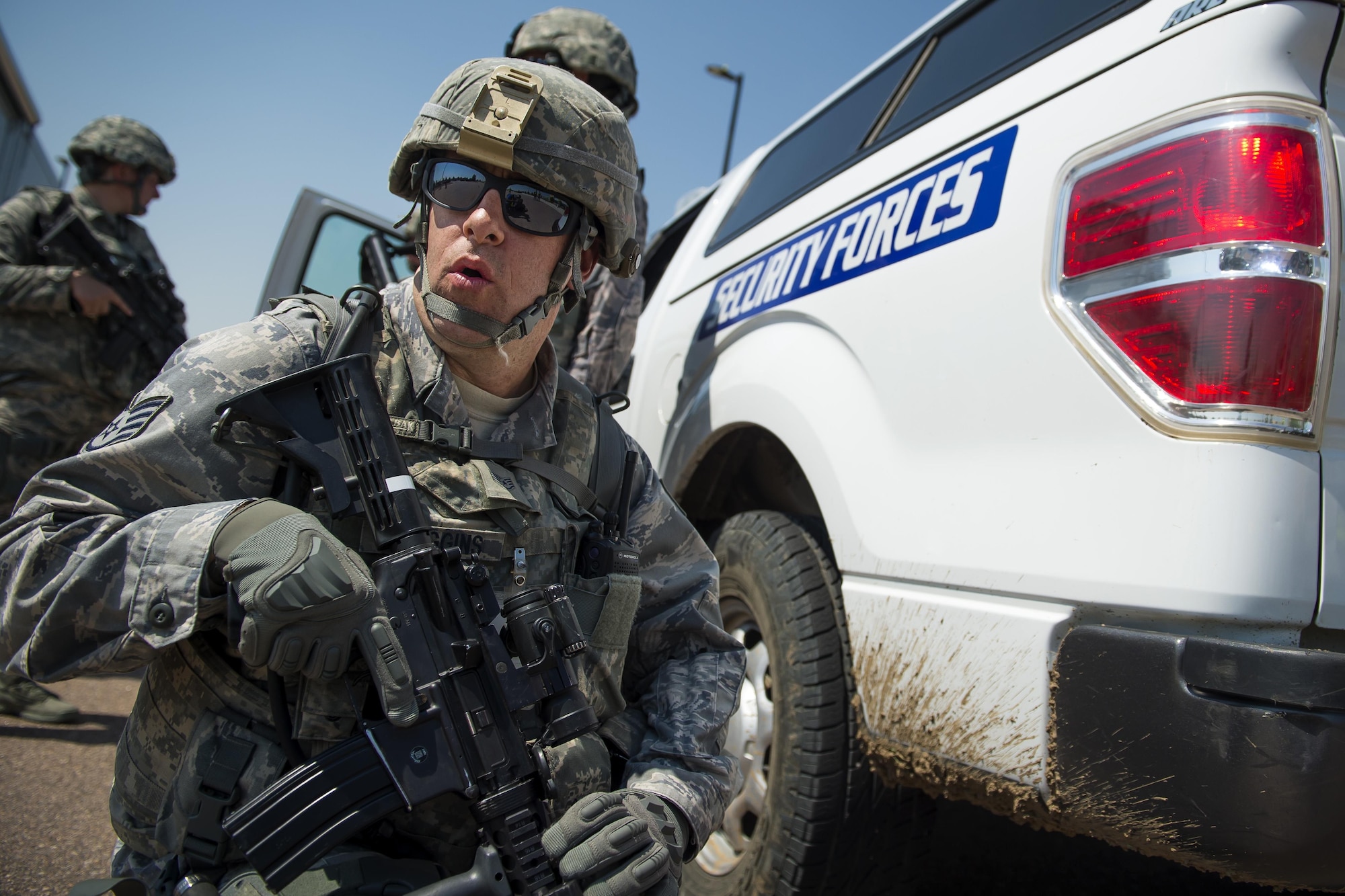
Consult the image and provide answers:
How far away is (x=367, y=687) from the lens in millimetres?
1315

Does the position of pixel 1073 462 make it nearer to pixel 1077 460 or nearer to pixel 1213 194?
pixel 1077 460

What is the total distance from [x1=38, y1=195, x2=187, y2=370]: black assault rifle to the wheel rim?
3.26m

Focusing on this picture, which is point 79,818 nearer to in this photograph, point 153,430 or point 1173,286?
point 153,430

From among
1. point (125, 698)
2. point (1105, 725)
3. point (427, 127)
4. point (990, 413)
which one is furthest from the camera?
point (125, 698)

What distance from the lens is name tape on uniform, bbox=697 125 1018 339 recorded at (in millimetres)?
1503

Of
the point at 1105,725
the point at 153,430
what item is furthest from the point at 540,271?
the point at 1105,725

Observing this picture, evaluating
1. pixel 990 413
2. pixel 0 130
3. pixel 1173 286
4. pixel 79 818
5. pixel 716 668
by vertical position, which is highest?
pixel 0 130

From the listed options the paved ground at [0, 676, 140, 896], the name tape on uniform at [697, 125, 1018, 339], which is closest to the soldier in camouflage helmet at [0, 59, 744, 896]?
the name tape on uniform at [697, 125, 1018, 339]

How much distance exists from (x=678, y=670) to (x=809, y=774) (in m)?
0.35

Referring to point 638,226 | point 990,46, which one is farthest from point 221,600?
point 638,226

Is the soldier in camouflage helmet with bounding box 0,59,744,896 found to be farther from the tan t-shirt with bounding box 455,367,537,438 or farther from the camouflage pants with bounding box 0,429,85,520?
the camouflage pants with bounding box 0,429,85,520

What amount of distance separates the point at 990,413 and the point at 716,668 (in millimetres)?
670

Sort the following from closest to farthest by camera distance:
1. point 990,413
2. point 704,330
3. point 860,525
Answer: point 990,413 < point 860,525 < point 704,330

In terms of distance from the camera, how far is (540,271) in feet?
5.18
